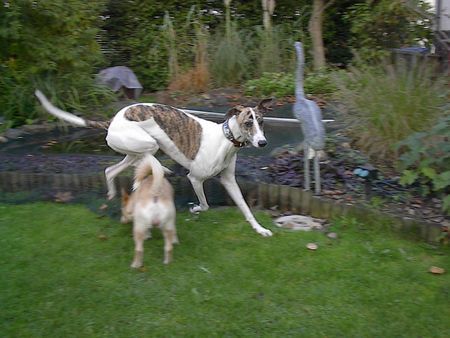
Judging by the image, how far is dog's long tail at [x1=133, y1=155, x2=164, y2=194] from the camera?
3746mm

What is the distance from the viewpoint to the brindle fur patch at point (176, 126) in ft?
14.6

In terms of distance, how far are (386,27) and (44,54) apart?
5.95m

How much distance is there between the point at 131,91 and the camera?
31.3ft

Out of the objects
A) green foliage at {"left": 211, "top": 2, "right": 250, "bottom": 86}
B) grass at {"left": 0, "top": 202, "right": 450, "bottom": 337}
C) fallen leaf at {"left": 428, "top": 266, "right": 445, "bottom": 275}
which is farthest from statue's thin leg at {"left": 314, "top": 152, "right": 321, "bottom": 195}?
green foliage at {"left": 211, "top": 2, "right": 250, "bottom": 86}

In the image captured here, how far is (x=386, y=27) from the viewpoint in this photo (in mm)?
9828

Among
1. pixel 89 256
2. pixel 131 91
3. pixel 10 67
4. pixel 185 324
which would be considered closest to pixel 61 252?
pixel 89 256

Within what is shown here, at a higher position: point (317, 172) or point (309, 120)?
point (309, 120)

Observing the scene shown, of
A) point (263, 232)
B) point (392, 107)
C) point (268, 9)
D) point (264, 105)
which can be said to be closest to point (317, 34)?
point (268, 9)

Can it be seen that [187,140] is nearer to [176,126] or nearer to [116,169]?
[176,126]

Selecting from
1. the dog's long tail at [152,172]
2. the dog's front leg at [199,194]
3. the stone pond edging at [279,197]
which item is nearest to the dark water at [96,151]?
the stone pond edging at [279,197]

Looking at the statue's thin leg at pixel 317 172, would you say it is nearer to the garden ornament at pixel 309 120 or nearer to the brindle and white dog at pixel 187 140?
the garden ornament at pixel 309 120

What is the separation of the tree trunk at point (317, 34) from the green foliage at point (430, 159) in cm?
579

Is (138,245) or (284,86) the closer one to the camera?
(138,245)

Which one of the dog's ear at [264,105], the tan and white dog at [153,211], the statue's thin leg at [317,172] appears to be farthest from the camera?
the statue's thin leg at [317,172]
